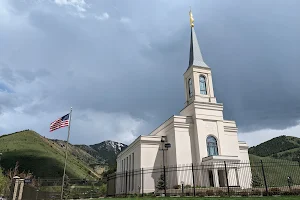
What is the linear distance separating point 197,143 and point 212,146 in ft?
7.09

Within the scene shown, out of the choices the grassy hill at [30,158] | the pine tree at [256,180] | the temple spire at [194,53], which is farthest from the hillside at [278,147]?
the temple spire at [194,53]

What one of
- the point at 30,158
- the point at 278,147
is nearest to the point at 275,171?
the point at 30,158

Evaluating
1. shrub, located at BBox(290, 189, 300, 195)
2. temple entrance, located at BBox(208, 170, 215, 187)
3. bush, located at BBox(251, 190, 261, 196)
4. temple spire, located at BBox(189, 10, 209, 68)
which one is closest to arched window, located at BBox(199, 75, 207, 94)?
temple spire, located at BBox(189, 10, 209, 68)

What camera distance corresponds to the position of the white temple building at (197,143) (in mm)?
28594

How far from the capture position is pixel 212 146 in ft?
102

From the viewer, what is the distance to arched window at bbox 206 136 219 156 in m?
30.5

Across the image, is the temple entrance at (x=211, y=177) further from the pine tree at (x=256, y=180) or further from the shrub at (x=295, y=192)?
the shrub at (x=295, y=192)

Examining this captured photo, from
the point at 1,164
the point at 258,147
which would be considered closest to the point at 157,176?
the point at 1,164

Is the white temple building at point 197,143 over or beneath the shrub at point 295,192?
over

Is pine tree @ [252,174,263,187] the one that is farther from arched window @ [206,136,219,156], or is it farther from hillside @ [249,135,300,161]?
hillside @ [249,135,300,161]

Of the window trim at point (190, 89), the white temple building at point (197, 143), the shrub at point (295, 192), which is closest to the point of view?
the shrub at point (295, 192)

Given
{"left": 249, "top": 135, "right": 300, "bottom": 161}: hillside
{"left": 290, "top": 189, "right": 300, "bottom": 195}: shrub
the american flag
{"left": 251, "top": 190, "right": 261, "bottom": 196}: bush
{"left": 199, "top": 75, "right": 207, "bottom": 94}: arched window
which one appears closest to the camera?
{"left": 290, "top": 189, "right": 300, "bottom": 195}: shrub

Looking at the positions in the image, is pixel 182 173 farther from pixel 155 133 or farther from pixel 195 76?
pixel 195 76

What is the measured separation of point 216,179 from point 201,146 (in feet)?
14.4
